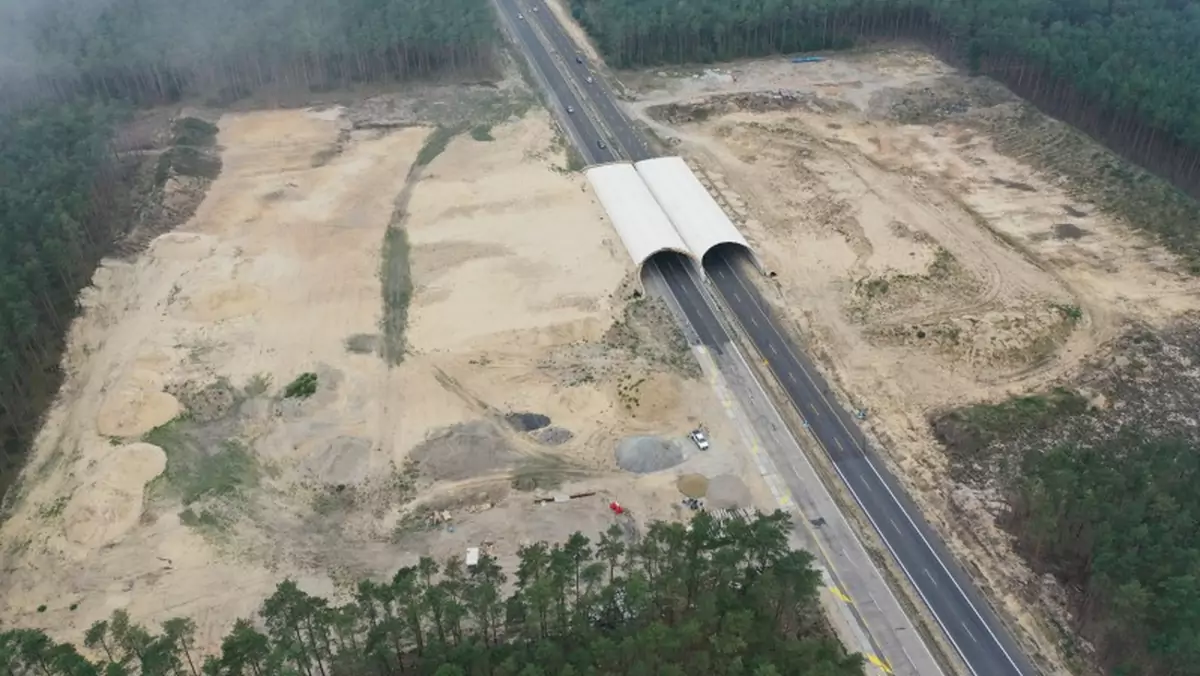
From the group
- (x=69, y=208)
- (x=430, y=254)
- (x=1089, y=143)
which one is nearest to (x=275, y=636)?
(x=430, y=254)

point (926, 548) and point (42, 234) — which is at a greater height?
point (42, 234)

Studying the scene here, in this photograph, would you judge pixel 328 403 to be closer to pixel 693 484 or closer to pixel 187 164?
pixel 693 484

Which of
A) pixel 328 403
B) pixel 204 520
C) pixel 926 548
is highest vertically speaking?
pixel 328 403

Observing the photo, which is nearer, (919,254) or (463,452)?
(463,452)

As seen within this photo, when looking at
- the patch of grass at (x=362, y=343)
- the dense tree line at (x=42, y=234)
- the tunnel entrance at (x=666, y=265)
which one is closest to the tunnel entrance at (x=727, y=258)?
the tunnel entrance at (x=666, y=265)

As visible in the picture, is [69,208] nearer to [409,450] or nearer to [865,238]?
[409,450]

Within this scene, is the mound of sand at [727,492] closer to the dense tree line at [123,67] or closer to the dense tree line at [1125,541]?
the dense tree line at [1125,541]

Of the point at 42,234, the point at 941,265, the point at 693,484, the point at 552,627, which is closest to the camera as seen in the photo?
the point at 552,627

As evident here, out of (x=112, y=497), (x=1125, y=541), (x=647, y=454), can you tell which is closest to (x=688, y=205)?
(x=647, y=454)
